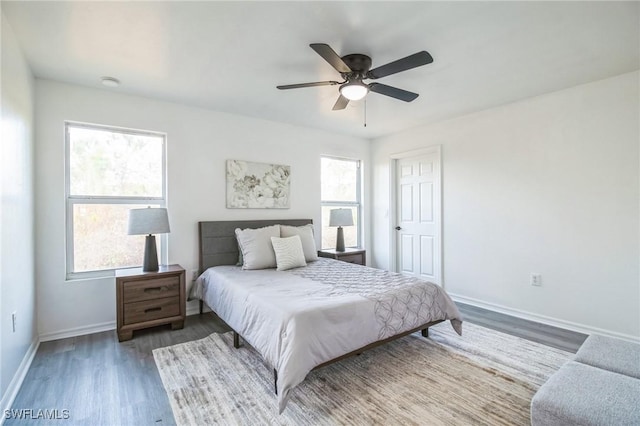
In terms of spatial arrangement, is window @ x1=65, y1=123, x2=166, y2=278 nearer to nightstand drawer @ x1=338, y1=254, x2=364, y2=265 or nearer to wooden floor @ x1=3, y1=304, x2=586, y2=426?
wooden floor @ x1=3, y1=304, x2=586, y2=426

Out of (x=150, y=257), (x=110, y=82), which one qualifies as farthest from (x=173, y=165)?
(x=150, y=257)

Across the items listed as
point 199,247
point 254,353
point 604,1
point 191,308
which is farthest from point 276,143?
point 604,1

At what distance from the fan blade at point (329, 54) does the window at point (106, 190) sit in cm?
243

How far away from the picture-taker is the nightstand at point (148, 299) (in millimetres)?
2895

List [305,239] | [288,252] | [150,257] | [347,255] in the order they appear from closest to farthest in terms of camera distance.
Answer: [150,257] < [288,252] < [305,239] < [347,255]

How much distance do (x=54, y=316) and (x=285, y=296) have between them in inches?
94.7

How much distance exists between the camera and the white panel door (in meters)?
4.52

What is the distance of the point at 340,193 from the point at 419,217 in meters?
1.33

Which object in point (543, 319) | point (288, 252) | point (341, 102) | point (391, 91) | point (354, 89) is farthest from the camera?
point (288, 252)

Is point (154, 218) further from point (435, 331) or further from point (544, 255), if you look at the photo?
point (544, 255)

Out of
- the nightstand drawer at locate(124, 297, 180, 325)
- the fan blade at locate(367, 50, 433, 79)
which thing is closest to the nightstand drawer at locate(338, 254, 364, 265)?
the nightstand drawer at locate(124, 297, 180, 325)

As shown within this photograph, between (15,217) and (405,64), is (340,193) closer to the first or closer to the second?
(405,64)

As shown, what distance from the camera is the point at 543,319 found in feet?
11.2

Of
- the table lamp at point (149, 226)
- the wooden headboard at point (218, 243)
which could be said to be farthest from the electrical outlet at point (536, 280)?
the table lamp at point (149, 226)
